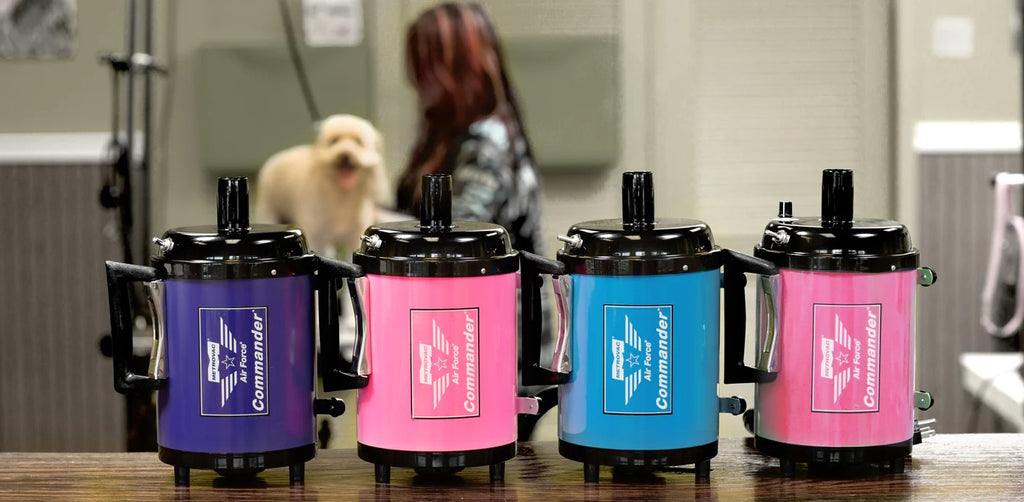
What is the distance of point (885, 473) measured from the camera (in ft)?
2.87

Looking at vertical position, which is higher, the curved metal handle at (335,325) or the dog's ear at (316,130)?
the dog's ear at (316,130)

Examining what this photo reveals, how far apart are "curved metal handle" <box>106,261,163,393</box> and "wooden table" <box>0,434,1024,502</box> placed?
8 cm

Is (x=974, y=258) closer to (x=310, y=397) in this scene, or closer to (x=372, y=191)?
(x=372, y=191)

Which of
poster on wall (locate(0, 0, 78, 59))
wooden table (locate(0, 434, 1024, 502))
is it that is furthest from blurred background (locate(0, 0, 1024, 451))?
wooden table (locate(0, 434, 1024, 502))

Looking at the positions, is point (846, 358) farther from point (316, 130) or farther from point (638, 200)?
point (316, 130)

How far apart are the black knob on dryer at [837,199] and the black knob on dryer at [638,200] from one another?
13 cm

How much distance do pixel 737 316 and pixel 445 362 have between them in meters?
0.24

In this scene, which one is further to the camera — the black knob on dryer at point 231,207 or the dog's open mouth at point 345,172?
the dog's open mouth at point 345,172

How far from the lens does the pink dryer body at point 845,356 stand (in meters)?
0.85

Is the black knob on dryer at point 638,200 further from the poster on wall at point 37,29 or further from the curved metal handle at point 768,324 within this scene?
the poster on wall at point 37,29

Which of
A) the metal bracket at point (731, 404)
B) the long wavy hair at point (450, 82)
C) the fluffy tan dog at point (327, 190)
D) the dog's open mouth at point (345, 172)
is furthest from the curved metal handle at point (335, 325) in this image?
the long wavy hair at point (450, 82)

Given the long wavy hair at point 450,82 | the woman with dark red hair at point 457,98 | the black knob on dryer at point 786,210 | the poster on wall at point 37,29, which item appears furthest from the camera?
the poster on wall at point 37,29

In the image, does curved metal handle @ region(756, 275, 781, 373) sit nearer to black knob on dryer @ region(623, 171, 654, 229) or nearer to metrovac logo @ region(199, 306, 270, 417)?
black knob on dryer @ region(623, 171, 654, 229)

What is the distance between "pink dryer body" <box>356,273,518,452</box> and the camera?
82 centimetres
